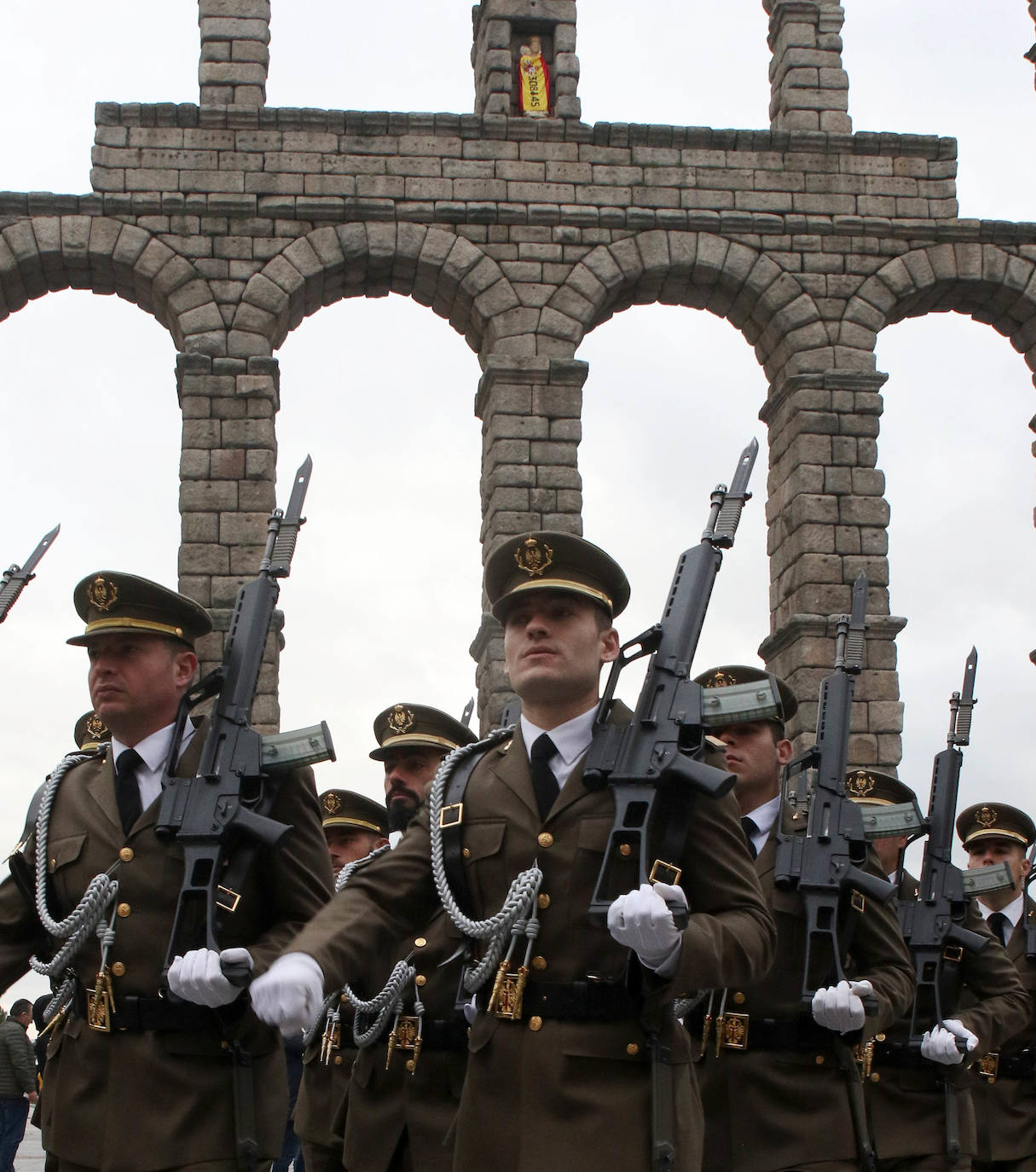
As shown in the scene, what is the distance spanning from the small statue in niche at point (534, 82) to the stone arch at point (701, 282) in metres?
1.57

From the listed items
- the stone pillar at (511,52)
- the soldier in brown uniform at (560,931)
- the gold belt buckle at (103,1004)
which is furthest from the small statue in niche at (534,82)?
the gold belt buckle at (103,1004)

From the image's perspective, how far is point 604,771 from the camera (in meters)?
3.98

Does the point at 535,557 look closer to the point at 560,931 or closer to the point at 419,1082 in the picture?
the point at 560,931

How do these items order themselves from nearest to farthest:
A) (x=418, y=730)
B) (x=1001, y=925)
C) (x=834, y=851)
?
(x=834, y=851), (x=418, y=730), (x=1001, y=925)

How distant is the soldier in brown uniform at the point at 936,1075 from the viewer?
6359 mm

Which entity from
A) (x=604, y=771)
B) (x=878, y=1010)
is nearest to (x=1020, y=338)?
(x=878, y=1010)

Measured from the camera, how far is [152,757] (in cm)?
463

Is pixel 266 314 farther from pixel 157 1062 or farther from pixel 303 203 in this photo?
pixel 157 1062

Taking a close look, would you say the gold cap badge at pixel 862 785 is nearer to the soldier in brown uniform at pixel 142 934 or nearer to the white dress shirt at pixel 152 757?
the soldier in brown uniform at pixel 142 934

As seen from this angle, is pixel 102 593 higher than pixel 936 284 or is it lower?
lower

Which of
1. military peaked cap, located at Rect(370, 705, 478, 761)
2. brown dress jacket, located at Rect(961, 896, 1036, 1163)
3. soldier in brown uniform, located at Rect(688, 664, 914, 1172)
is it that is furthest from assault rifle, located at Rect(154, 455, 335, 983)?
brown dress jacket, located at Rect(961, 896, 1036, 1163)

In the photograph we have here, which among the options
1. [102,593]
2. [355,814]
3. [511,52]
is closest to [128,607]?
[102,593]

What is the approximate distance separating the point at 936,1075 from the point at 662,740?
321 cm

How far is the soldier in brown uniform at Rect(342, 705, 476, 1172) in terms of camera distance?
532 centimetres
